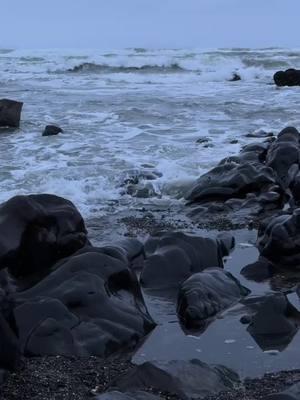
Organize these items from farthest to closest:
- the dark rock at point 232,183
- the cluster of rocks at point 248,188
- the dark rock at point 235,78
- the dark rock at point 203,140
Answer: the dark rock at point 235,78 < the dark rock at point 203,140 < the dark rock at point 232,183 < the cluster of rocks at point 248,188

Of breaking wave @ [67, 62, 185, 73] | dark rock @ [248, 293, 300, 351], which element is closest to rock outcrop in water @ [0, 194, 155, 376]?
dark rock @ [248, 293, 300, 351]

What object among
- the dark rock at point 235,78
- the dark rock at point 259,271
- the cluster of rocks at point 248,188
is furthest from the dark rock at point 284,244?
the dark rock at point 235,78

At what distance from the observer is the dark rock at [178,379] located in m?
2.98

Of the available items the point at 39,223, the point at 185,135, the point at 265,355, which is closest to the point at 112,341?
the point at 265,355

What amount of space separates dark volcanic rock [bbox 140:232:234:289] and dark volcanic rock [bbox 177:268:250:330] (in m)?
0.27

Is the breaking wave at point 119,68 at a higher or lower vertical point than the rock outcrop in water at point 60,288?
lower

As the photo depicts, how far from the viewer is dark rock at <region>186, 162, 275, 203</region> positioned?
23.9ft

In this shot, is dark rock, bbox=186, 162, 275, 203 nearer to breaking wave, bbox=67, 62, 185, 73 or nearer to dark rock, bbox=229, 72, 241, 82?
dark rock, bbox=229, 72, 241, 82

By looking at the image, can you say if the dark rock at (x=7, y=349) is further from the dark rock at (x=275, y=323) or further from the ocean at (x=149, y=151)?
the dark rock at (x=275, y=323)

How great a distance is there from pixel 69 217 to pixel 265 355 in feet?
6.71

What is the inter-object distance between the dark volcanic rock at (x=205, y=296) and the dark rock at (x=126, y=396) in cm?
110

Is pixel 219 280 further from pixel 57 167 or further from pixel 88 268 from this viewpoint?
pixel 57 167

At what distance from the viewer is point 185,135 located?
1156 centimetres

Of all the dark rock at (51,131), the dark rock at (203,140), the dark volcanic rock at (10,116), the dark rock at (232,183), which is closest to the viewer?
the dark rock at (232,183)
